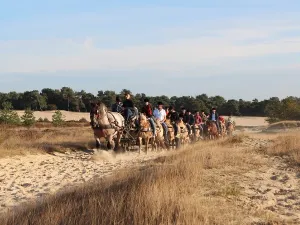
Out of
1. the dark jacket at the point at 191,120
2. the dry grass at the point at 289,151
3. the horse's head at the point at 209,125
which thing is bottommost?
the dry grass at the point at 289,151

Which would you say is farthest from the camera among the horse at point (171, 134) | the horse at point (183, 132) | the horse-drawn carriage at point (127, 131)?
the horse at point (183, 132)

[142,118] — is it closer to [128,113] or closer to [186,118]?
[128,113]

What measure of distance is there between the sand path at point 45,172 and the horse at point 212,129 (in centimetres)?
813

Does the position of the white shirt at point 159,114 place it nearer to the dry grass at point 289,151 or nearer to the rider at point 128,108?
the rider at point 128,108

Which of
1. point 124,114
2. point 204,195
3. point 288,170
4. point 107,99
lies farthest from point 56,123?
point 204,195

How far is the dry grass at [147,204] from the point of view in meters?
6.01

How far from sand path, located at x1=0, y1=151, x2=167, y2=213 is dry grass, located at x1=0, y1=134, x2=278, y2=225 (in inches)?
68.2

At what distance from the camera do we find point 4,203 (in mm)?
8953

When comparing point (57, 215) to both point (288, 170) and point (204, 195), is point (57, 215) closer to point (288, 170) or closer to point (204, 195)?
point (204, 195)

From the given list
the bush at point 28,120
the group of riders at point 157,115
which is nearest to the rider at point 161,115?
the group of riders at point 157,115

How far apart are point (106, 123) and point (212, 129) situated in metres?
9.67

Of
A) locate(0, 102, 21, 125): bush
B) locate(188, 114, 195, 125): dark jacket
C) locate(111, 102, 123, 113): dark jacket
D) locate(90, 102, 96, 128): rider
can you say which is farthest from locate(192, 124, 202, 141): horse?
locate(0, 102, 21, 125): bush

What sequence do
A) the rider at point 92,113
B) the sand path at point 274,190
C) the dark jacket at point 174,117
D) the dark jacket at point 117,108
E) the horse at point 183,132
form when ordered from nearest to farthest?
the sand path at point 274,190 < the rider at point 92,113 < the dark jacket at point 117,108 < the horse at point 183,132 < the dark jacket at point 174,117

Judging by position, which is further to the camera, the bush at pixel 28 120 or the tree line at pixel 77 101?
the tree line at pixel 77 101
